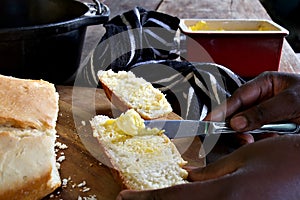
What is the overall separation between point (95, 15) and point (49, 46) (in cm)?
23

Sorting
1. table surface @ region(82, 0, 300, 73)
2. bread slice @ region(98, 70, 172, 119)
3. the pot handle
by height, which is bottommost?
table surface @ region(82, 0, 300, 73)

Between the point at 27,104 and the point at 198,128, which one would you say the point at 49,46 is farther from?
the point at 198,128

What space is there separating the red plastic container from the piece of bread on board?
795 mm

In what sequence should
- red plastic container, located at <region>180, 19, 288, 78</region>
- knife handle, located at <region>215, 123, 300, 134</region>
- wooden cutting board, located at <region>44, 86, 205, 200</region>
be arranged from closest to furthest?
wooden cutting board, located at <region>44, 86, 205, 200</region> → knife handle, located at <region>215, 123, 300, 134</region> → red plastic container, located at <region>180, 19, 288, 78</region>

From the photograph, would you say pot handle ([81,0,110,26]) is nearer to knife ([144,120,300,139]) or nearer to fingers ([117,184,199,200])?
knife ([144,120,300,139])

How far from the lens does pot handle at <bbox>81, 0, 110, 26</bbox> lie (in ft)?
5.69

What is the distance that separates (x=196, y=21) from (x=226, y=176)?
1326 mm

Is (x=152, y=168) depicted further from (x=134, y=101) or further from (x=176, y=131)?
(x=134, y=101)

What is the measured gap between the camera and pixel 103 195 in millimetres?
1295

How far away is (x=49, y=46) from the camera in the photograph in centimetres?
165

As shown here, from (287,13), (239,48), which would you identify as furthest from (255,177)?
(287,13)

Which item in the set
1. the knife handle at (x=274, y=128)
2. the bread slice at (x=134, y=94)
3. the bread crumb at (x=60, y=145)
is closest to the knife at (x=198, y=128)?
the knife handle at (x=274, y=128)

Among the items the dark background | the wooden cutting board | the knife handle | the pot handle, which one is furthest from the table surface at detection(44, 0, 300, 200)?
the dark background

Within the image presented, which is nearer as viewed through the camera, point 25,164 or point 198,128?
point 25,164
